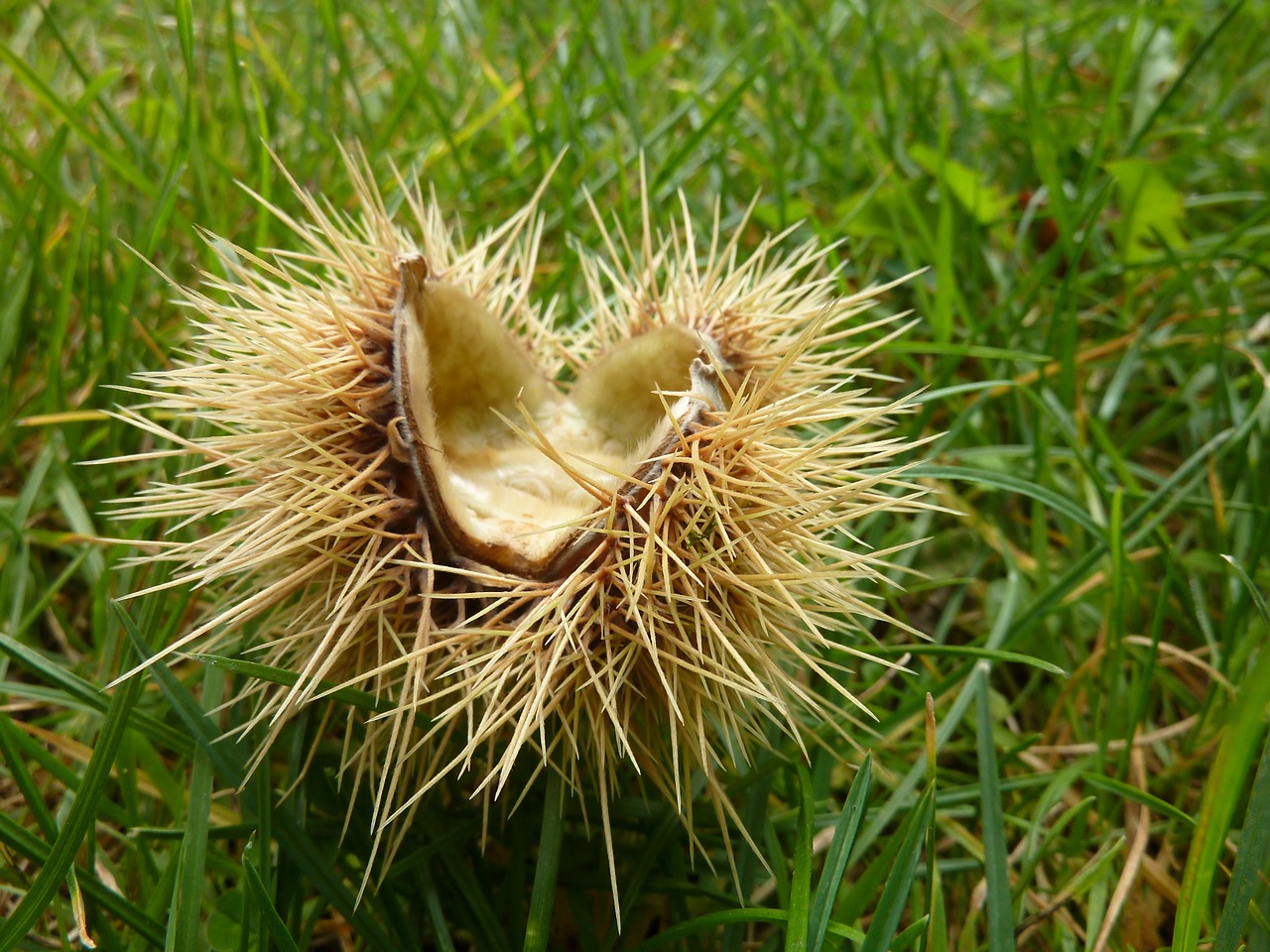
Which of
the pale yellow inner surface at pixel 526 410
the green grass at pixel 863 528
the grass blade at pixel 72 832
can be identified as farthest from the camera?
the pale yellow inner surface at pixel 526 410

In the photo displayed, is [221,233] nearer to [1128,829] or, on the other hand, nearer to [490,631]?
[490,631]

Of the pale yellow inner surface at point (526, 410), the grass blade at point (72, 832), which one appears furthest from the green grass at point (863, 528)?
the pale yellow inner surface at point (526, 410)

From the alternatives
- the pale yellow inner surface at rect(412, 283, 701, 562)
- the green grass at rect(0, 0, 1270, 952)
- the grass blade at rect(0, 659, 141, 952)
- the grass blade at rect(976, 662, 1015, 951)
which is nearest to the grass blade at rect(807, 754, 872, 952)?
the green grass at rect(0, 0, 1270, 952)

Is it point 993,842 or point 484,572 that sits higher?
point 484,572

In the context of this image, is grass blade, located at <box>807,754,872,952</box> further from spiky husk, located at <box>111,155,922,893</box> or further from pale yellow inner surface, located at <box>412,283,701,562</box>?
pale yellow inner surface, located at <box>412,283,701,562</box>

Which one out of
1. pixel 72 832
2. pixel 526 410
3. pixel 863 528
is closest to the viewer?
pixel 72 832

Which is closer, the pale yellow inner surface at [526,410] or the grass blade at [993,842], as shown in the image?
the grass blade at [993,842]

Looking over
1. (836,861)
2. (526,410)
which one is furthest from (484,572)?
(836,861)

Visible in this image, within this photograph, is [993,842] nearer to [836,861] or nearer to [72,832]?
[836,861]

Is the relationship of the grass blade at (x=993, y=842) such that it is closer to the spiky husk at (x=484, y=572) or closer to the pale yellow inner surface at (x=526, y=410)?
the spiky husk at (x=484, y=572)
